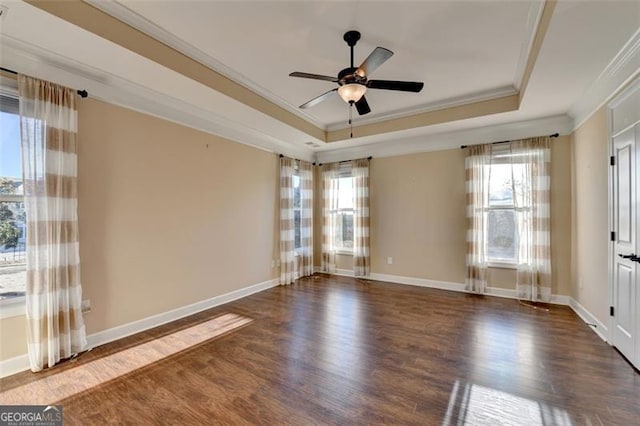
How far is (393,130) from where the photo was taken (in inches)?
182

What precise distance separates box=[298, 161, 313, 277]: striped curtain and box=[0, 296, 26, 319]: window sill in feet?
13.0

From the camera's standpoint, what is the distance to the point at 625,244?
8.44ft

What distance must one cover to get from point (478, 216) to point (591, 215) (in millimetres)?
1357

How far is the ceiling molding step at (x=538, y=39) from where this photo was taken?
2.00m

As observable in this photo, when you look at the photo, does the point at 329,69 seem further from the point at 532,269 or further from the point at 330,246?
the point at 532,269

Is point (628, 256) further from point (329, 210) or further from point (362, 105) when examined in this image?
point (329, 210)

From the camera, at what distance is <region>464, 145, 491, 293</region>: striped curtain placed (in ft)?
14.6

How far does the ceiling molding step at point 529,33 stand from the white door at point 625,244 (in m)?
1.17

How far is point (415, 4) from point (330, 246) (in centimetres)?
462

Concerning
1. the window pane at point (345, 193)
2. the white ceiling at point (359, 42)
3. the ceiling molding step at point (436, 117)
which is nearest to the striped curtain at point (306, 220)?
the window pane at point (345, 193)


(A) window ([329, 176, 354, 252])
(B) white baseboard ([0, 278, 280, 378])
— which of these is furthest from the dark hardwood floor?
(A) window ([329, 176, 354, 252])

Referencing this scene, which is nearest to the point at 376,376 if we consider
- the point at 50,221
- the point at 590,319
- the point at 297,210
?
the point at 590,319

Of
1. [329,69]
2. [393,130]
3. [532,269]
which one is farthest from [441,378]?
[393,130]

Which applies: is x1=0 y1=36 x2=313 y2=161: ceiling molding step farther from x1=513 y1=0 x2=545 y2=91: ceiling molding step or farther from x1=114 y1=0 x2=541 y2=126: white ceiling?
x1=513 y1=0 x2=545 y2=91: ceiling molding step
